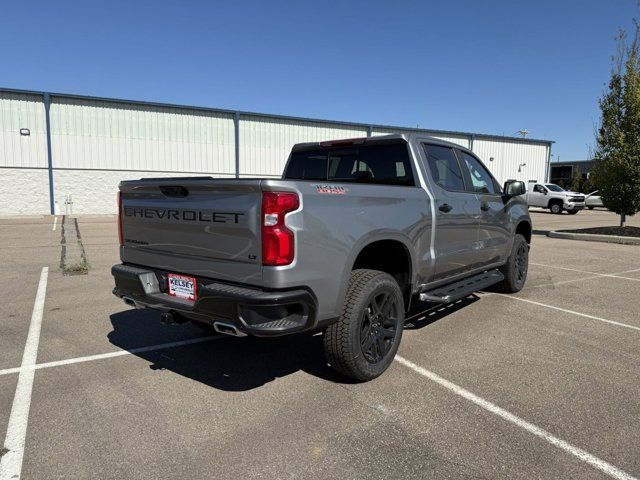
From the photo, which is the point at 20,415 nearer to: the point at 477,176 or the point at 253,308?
the point at 253,308

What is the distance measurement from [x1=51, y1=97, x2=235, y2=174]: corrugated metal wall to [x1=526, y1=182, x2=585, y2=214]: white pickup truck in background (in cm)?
1852

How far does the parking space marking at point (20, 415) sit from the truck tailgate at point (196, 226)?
120cm

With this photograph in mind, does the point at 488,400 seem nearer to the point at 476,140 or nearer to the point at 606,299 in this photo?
the point at 606,299

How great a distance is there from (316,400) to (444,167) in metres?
2.82

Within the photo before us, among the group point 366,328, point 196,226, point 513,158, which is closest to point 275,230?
point 196,226

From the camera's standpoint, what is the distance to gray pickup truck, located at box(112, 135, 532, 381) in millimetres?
2943

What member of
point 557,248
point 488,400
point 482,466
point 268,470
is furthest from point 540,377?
point 557,248

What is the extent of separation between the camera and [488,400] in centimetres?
338

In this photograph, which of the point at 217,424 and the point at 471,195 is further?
the point at 471,195

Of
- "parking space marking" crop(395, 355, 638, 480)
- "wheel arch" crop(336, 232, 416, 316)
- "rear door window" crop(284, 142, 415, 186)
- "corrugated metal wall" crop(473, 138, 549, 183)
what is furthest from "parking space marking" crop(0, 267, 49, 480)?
"corrugated metal wall" crop(473, 138, 549, 183)

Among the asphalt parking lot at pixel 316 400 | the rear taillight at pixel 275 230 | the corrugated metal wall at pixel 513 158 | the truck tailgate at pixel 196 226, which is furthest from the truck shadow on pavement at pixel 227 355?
the corrugated metal wall at pixel 513 158

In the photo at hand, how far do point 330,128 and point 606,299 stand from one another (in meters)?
22.9

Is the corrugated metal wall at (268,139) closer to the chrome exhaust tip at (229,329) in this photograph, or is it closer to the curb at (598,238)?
the curb at (598,238)

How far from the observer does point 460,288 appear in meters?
4.86
